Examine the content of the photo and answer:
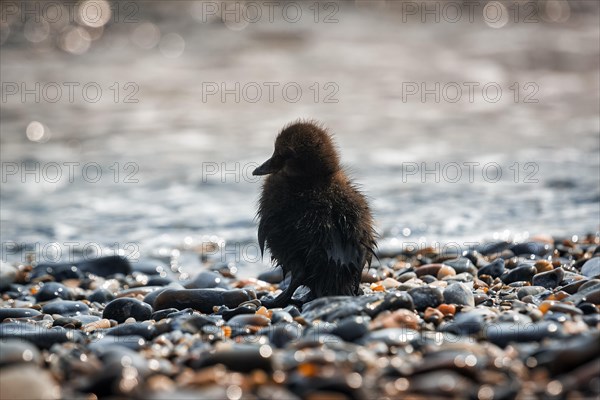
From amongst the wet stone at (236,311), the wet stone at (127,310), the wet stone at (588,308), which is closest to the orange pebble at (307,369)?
the wet stone at (236,311)

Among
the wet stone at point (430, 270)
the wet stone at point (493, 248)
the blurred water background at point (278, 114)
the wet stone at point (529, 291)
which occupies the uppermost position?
the blurred water background at point (278, 114)

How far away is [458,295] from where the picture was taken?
4863 mm

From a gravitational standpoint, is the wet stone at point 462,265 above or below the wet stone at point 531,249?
below

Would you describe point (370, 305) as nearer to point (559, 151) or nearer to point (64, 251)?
point (64, 251)

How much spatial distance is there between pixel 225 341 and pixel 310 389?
1109mm

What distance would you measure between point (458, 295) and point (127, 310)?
75.6 inches

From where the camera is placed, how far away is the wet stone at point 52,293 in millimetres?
6098

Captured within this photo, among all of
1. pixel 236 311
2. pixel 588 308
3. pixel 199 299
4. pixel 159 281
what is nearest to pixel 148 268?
pixel 159 281

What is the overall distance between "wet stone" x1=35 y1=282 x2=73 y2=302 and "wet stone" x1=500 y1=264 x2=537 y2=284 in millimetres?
2958

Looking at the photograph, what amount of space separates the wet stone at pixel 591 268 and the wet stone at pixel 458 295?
42.2 inches

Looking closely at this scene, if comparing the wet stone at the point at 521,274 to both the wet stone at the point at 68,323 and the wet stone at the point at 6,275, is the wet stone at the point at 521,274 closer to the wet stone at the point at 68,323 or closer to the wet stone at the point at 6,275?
the wet stone at the point at 68,323

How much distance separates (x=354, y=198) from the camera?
503cm

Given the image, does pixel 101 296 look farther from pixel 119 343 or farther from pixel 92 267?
pixel 119 343

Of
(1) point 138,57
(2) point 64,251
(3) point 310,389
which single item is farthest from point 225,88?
(3) point 310,389
